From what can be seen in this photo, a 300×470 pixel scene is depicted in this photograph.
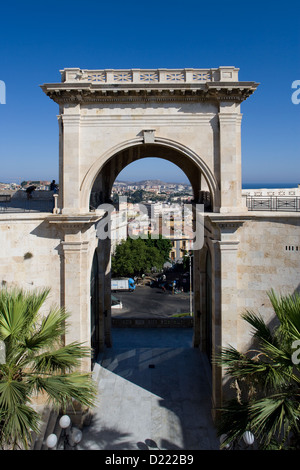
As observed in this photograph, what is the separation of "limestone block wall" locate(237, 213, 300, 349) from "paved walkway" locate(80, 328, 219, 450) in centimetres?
376

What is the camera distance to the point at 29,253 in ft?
46.4

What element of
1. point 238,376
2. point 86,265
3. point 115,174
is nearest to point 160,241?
point 115,174

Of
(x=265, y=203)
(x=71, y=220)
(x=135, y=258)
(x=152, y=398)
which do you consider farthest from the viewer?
(x=135, y=258)

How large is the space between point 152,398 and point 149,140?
1118cm

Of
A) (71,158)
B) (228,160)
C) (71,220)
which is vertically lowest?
(71,220)

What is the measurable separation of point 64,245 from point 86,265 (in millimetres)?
1223

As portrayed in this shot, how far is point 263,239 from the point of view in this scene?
545 inches

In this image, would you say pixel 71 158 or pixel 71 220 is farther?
pixel 71 158

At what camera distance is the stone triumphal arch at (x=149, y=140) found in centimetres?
1388

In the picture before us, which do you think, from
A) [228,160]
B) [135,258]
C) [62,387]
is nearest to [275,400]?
[62,387]

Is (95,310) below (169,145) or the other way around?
below

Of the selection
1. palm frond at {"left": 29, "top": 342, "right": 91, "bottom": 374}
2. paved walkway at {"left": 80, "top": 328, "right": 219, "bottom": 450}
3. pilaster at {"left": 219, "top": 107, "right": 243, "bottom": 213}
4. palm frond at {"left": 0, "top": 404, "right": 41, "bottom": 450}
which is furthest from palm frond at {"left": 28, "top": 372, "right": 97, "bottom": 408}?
pilaster at {"left": 219, "top": 107, "right": 243, "bottom": 213}

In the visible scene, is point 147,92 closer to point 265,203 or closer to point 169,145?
point 169,145

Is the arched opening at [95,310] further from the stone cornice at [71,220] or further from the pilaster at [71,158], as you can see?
the pilaster at [71,158]
